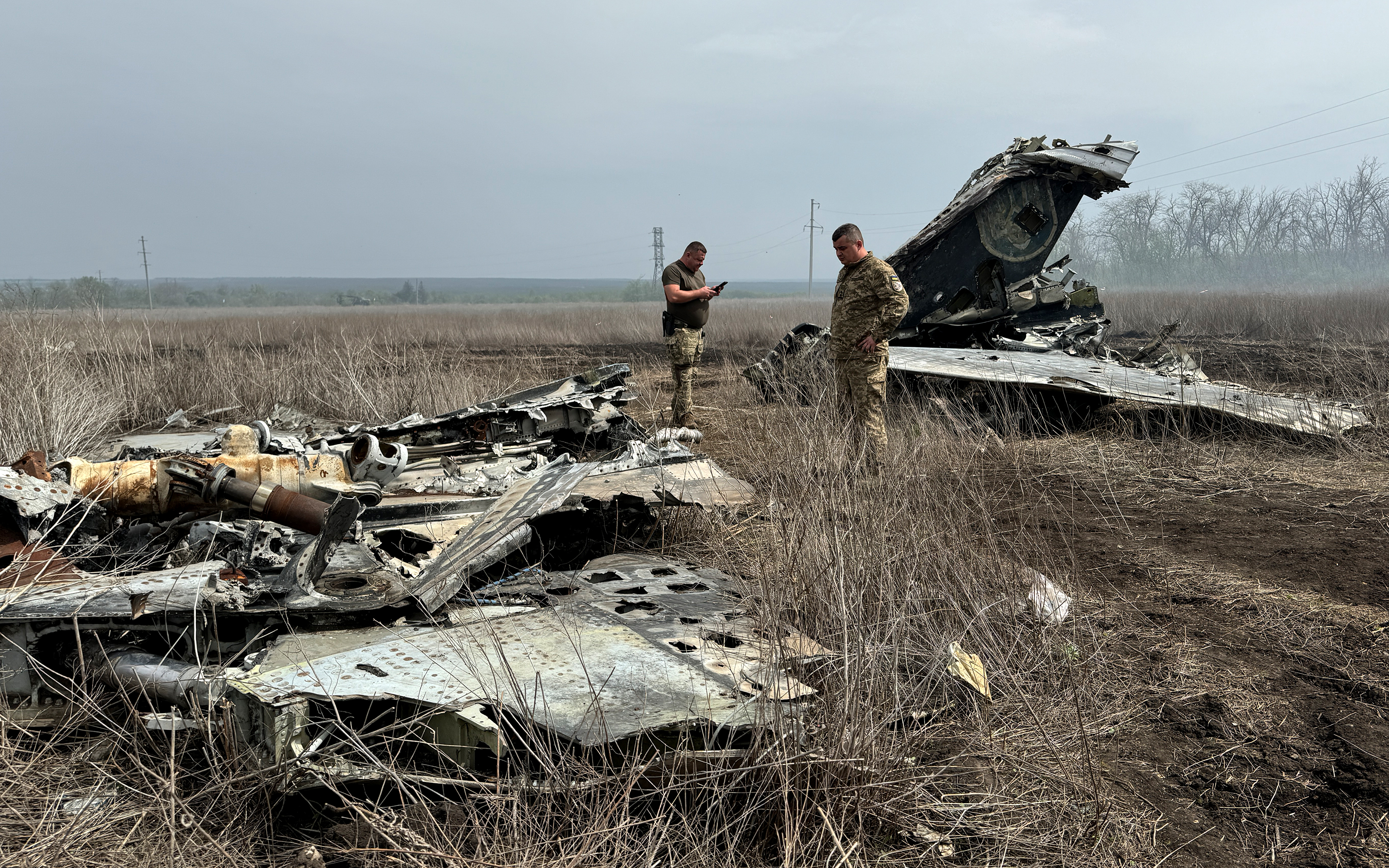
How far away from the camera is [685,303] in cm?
840

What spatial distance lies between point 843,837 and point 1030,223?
9087mm

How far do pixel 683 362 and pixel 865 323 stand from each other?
2660 mm

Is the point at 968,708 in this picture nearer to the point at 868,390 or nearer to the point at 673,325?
the point at 868,390

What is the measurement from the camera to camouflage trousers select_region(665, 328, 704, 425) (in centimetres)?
→ 850

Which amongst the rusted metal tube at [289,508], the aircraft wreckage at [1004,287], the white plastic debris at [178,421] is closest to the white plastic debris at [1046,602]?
the rusted metal tube at [289,508]

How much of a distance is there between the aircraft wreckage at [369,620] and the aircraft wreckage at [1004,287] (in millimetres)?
5401

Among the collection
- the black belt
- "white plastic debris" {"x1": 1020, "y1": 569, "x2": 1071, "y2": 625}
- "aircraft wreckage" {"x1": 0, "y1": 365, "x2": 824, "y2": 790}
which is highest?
the black belt

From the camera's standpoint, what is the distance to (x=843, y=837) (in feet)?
6.89

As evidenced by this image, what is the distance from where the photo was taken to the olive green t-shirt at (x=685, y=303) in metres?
8.43

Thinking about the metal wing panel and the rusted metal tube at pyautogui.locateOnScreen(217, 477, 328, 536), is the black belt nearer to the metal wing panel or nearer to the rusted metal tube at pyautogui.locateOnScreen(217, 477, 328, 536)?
the metal wing panel

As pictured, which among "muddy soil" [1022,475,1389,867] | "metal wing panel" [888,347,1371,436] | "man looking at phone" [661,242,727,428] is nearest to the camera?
"muddy soil" [1022,475,1389,867]

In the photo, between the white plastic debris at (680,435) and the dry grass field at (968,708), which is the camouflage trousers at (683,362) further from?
the dry grass field at (968,708)

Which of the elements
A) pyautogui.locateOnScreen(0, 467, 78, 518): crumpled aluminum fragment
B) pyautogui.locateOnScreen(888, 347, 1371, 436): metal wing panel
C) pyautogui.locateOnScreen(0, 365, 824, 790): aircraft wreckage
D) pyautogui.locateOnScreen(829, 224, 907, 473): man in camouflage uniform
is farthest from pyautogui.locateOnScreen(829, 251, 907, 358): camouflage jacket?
pyautogui.locateOnScreen(0, 467, 78, 518): crumpled aluminum fragment

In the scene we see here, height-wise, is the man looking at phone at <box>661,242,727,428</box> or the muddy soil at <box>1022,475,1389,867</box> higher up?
the man looking at phone at <box>661,242,727,428</box>
